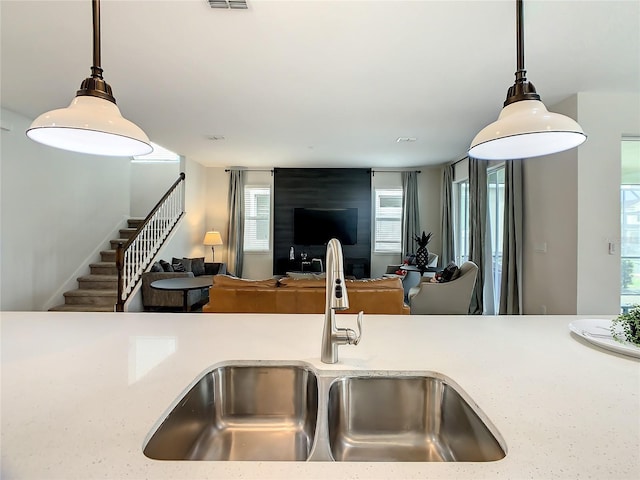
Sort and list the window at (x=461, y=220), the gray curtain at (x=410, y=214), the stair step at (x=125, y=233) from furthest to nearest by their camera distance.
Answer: the gray curtain at (x=410, y=214) → the window at (x=461, y=220) → the stair step at (x=125, y=233)

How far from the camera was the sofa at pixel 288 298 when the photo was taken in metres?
2.84

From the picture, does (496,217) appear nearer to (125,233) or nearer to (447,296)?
(447,296)

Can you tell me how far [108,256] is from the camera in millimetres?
4996

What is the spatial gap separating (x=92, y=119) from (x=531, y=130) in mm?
1405

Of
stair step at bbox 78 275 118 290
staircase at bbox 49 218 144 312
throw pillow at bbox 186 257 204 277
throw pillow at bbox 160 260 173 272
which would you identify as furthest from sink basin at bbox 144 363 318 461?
throw pillow at bbox 186 257 204 277

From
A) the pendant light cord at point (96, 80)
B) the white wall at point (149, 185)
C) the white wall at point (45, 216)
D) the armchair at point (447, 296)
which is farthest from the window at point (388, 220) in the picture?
the pendant light cord at point (96, 80)

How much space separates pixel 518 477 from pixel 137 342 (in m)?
1.14

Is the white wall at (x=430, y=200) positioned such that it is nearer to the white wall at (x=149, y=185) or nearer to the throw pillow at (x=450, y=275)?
the throw pillow at (x=450, y=275)

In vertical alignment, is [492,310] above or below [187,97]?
below

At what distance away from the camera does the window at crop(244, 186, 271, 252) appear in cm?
688

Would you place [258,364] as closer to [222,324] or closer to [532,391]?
[222,324]

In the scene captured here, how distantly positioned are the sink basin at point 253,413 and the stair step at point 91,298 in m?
4.17

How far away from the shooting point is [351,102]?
10.3ft

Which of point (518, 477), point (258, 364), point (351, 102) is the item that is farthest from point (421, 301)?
point (518, 477)
